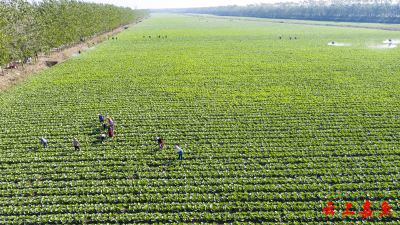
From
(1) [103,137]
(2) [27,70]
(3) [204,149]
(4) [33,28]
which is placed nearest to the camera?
(3) [204,149]

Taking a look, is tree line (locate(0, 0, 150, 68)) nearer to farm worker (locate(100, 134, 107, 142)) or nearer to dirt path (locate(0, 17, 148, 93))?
dirt path (locate(0, 17, 148, 93))

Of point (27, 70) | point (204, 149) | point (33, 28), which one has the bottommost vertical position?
point (204, 149)

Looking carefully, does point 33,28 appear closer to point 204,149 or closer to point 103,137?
point 103,137

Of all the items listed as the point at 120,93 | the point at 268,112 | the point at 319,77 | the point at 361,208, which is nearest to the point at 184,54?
the point at 120,93

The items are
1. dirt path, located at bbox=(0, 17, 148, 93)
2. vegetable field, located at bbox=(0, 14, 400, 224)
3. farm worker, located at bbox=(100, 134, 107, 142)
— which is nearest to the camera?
vegetable field, located at bbox=(0, 14, 400, 224)

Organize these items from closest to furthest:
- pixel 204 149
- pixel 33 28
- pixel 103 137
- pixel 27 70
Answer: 1. pixel 204 149
2. pixel 103 137
3. pixel 27 70
4. pixel 33 28

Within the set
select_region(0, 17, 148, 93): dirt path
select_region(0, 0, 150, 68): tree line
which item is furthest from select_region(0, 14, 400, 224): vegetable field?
select_region(0, 0, 150, 68): tree line

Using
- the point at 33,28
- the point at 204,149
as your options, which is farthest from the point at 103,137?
the point at 33,28

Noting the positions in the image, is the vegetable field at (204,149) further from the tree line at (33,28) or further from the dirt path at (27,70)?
the tree line at (33,28)

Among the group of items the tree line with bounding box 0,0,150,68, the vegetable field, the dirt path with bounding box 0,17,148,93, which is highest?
the tree line with bounding box 0,0,150,68
